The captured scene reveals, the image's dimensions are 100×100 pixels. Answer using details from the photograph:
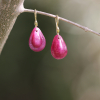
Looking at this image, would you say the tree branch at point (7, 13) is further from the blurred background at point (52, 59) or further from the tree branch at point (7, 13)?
the blurred background at point (52, 59)

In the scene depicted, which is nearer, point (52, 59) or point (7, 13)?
point (7, 13)

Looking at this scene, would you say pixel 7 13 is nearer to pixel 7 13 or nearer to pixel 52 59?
pixel 7 13

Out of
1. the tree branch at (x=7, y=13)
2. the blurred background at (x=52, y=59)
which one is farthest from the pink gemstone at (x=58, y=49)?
the blurred background at (x=52, y=59)

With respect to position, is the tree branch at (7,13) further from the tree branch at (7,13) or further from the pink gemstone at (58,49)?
the pink gemstone at (58,49)

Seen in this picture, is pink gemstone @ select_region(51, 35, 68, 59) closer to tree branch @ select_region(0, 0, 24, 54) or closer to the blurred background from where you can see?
tree branch @ select_region(0, 0, 24, 54)

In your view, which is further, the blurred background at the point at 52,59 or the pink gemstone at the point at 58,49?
the blurred background at the point at 52,59

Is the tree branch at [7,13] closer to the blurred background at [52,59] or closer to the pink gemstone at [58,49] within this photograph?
the pink gemstone at [58,49]

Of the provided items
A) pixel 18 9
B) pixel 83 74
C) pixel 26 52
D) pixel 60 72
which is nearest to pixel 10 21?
pixel 18 9

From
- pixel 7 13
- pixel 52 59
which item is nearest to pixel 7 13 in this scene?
pixel 7 13

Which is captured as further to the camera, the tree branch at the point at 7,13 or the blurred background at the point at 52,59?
the blurred background at the point at 52,59

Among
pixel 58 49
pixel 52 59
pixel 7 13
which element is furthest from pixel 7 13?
pixel 52 59

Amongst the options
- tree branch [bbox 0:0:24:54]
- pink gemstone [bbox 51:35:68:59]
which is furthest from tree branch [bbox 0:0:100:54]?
pink gemstone [bbox 51:35:68:59]

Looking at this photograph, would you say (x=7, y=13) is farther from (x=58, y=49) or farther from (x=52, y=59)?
(x=52, y=59)
